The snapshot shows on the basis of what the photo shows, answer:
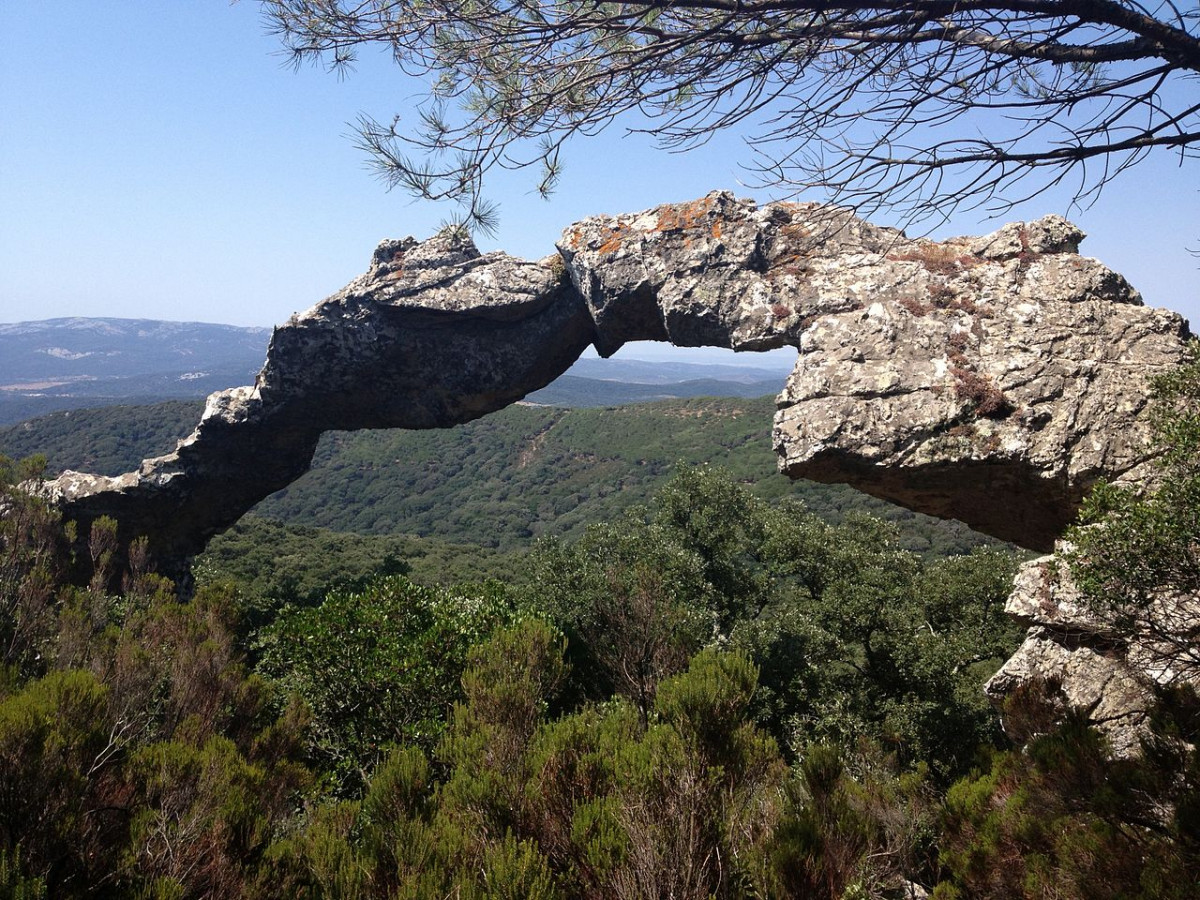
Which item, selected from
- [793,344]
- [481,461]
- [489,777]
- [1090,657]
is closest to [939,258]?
[793,344]

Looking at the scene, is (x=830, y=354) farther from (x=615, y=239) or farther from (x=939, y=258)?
(x=615, y=239)

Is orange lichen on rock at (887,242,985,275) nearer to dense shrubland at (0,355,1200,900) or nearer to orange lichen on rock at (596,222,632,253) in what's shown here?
dense shrubland at (0,355,1200,900)

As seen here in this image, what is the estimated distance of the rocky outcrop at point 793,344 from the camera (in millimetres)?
7793

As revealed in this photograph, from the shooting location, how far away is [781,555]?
53.3 ft

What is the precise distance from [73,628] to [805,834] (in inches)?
403

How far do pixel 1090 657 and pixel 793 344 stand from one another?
19.4 ft

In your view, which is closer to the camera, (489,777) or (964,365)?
(489,777)

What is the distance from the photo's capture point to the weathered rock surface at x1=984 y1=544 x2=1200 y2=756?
5031 millimetres

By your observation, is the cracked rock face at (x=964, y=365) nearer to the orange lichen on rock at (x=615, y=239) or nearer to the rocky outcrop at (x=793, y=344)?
the rocky outcrop at (x=793, y=344)

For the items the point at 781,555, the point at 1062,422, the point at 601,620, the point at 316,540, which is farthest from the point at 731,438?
the point at 1062,422

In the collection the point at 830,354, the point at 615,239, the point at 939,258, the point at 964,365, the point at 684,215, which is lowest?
the point at 964,365

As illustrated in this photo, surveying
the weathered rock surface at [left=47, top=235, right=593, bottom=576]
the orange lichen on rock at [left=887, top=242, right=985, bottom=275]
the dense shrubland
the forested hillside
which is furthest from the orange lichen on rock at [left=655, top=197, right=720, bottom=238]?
the forested hillside

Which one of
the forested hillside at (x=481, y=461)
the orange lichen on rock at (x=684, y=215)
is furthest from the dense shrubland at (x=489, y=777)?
the forested hillside at (x=481, y=461)

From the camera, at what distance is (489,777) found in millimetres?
4555
